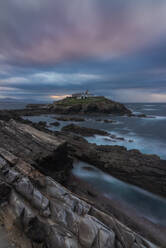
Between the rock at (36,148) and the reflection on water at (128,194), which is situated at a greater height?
the rock at (36,148)

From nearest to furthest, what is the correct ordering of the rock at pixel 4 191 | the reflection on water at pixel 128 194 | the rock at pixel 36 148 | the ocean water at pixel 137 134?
the rock at pixel 4 191, the reflection on water at pixel 128 194, the rock at pixel 36 148, the ocean water at pixel 137 134

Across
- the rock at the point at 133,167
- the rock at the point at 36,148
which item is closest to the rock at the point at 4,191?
the rock at the point at 36,148

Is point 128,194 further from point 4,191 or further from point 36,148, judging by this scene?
point 4,191

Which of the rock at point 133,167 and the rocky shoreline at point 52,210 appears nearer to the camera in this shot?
the rocky shoreline at point 52,210

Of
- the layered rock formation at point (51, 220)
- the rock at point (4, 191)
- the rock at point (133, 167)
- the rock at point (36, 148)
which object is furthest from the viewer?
the rock at point (133, 167)

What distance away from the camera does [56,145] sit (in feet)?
23.9

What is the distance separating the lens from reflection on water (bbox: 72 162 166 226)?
6.50 meters


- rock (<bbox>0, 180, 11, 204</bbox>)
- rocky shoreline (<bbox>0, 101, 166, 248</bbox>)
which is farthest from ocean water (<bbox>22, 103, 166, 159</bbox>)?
rock (<bbox>0, 180, 11, 204</bbox>)

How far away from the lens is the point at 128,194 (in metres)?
7.61

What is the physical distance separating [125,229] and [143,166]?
17.6 feet

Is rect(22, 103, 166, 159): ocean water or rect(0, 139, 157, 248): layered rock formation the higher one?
rect(0, 139, 157, 248): layered rock formation

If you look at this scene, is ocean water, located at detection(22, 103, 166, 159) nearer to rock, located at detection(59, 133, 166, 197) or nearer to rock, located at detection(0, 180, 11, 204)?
rock, located at detection(59, 133, 166, 197)

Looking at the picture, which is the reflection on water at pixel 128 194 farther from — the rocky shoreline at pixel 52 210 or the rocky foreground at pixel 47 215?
the rocky foreground at pixel 47 215

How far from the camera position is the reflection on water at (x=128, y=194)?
6498 millimetres
